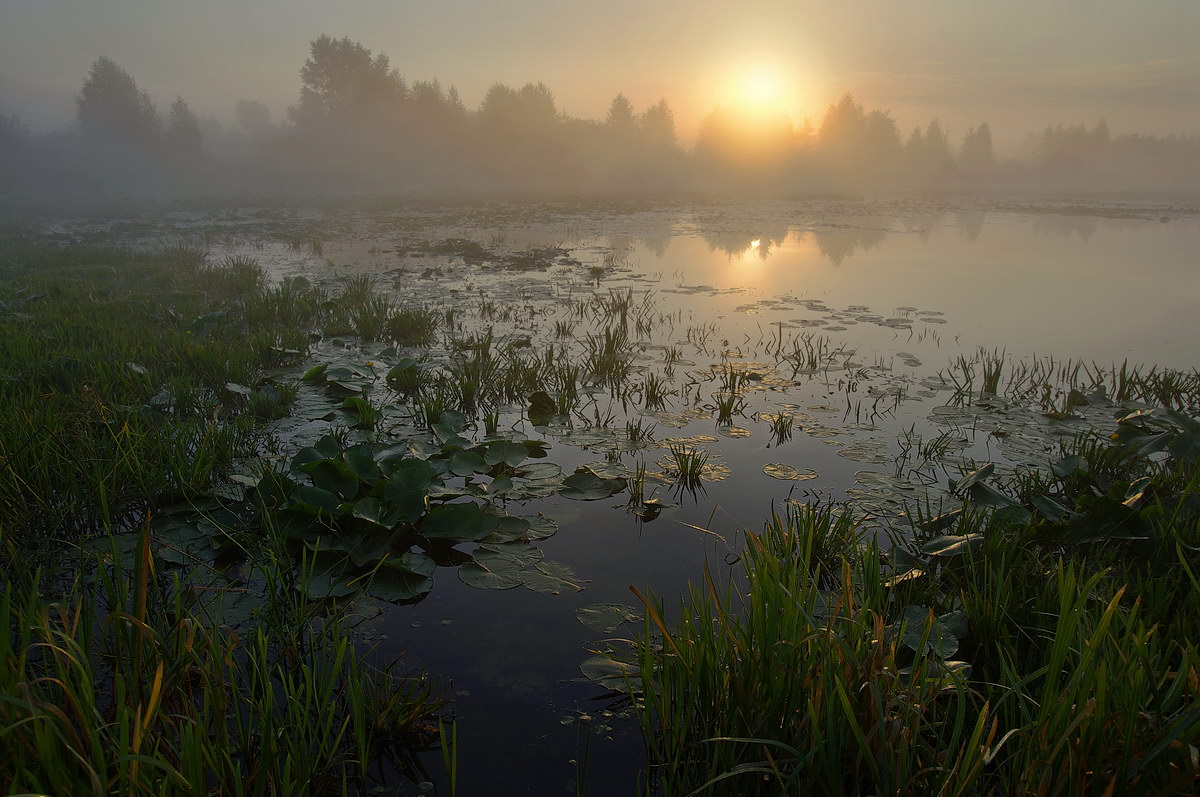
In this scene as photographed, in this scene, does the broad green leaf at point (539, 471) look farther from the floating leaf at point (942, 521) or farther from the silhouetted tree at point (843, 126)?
the silhouetted tree at point (843, 126)

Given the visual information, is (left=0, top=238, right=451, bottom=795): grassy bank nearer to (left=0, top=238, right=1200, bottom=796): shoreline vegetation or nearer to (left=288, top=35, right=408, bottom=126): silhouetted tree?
(left=0, top=238, right=1200, bottom=796): shoreline vegetation

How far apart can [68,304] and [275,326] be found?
204cm

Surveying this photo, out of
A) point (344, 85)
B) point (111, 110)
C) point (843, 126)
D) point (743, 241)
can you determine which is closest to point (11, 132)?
point (111, 110)

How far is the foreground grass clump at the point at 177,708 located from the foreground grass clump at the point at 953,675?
0.79 m

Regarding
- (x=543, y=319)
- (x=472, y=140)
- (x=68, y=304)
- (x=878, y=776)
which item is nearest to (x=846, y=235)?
(x=543, y=319)

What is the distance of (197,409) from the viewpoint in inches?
163

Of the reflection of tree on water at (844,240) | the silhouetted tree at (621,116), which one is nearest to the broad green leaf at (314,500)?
the reflection of tree on water at (844,240)

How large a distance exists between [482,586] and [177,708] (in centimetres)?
108

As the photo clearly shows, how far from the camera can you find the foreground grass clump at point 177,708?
125 cm

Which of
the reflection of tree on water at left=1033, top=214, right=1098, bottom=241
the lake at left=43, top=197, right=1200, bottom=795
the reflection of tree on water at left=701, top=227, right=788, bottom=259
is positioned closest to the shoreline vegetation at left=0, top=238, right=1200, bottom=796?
the lake at left=43, top=197, right=1200, bottom=795

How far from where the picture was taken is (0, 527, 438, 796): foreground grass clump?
125 cm

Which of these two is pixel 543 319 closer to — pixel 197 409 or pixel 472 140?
pixel 197 409

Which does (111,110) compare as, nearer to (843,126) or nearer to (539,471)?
(539,471)

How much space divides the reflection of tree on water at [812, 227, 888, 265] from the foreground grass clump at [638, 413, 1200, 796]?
10.2m
